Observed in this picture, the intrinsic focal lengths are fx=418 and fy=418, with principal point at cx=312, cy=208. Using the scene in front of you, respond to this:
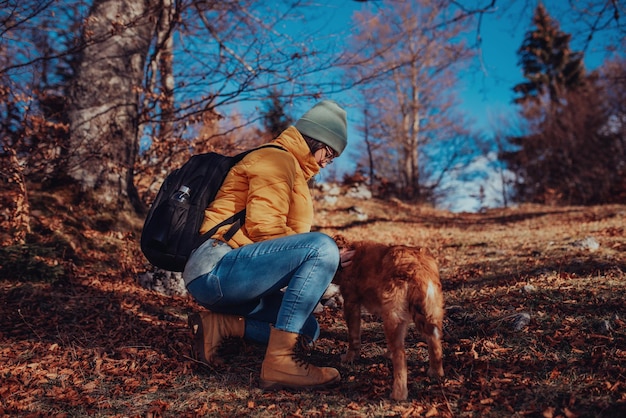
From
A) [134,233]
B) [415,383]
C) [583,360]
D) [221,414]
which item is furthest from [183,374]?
[134,233]

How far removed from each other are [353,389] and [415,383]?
41cm

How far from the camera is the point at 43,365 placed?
3230mm

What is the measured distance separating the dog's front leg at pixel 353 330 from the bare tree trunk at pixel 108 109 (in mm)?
4402

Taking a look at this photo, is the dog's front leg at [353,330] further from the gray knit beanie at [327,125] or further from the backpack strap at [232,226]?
the gray knit beanie at [327,125]

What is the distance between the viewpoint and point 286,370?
108 inches

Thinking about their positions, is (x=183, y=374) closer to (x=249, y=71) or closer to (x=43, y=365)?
(x=43, y=365)

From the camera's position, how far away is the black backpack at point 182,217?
2826mm

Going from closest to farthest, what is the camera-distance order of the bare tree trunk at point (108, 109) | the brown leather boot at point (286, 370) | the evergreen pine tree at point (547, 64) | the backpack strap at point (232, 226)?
the brown leather boot at point (286, 370), the backpack strap at point (232, 226), the bare tree trunk at point (108, 109), the evergreen pine tree at point (547, 64)

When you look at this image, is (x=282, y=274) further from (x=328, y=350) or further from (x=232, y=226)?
(x=328, y=350)

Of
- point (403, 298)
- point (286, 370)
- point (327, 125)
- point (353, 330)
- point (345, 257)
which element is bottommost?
point (286, 370)

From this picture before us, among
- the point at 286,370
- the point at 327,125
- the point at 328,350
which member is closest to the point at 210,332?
the point at 286,370

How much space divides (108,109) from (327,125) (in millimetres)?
4503

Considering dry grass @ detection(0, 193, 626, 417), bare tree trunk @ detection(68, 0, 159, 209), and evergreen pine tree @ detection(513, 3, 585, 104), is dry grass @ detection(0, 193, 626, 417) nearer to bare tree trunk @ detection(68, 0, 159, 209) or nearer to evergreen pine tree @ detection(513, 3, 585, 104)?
bare tree trunk @ detection(68, 0, 159, 209)

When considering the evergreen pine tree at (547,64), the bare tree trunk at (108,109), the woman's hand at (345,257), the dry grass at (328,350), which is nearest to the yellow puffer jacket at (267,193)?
the woman's hand at (345,257)
